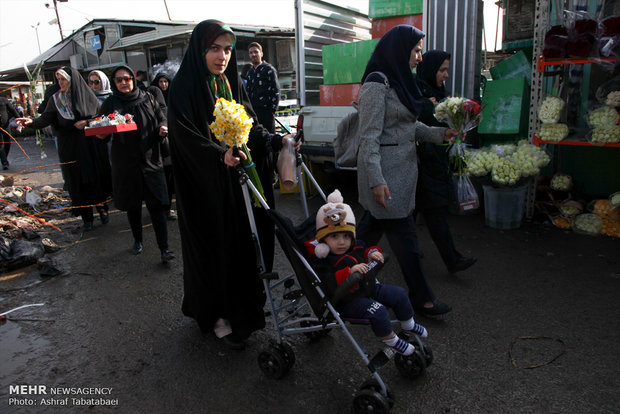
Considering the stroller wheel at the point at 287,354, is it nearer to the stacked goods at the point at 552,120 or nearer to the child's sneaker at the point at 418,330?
the child's sneaker at the point at 418,330

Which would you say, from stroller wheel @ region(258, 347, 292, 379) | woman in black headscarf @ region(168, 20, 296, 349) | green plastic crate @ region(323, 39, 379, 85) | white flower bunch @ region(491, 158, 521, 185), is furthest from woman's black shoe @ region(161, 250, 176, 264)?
white flower bunch @ region(491, 158, 521, 185)

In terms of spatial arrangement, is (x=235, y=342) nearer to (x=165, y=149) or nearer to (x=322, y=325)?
(x=322, y=325)

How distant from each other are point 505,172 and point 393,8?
3294mm

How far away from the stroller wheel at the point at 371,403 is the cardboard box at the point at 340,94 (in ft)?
15.9

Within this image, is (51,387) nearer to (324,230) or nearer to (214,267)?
(214,267)

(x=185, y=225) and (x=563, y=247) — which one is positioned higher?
(x=185, y=225)

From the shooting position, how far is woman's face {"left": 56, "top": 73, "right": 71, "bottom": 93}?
5719 millimetres

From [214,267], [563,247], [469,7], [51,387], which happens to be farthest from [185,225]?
[469,7]

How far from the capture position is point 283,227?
2.52 meters

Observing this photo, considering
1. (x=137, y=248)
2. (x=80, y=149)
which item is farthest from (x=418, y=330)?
(x=80, y=149)

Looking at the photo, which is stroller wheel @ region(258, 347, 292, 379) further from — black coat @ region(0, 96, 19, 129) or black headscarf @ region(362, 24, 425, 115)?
black coat @ region(0, 96, 19, 129)

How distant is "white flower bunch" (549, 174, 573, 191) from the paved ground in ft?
2.17

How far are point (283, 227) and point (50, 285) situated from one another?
3381 millimetres

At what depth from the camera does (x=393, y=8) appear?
6.52 metres
